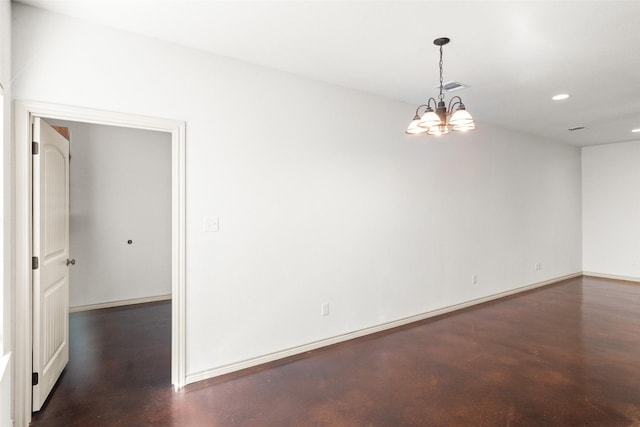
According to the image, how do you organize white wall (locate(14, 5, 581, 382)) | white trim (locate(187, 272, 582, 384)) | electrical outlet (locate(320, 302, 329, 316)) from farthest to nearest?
1. electrical outlet (locate(320, 302, 329, 316))
2. white trim (locate(187, 272, 582, 384))
3. white wall (locate(14, 5, 581, 382))

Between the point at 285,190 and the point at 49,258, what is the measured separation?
1932mm

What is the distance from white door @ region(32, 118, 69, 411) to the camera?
2.35 metres

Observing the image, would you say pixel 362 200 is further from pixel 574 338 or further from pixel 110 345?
pixel 110 345

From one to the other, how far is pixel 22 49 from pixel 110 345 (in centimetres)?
279

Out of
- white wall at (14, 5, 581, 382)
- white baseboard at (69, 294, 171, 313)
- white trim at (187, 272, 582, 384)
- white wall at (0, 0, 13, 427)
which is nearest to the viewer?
white wall at (0, 0, 13, 427)

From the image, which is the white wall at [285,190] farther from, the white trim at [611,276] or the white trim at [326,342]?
the white trim at [611,276]

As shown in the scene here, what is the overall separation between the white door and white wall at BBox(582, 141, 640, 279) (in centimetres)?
897

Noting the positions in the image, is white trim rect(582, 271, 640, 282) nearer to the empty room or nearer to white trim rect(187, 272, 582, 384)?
Answer: the empty room

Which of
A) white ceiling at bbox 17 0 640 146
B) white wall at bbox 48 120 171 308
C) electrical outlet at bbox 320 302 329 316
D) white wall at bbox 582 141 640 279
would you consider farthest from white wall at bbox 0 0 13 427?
white wall at bbox 582 141 640 279

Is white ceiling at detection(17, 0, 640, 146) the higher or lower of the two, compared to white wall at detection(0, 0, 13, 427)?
higher

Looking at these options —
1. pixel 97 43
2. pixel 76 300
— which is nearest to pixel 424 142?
pixel 97 43

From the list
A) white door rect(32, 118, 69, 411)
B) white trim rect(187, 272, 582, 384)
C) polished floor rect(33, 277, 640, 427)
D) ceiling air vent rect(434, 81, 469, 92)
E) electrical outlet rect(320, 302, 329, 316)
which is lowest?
polished floor rect(33, 277, 640, 427)

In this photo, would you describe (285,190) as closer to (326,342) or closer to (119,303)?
(326,342)

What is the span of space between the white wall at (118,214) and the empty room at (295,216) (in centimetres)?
3
